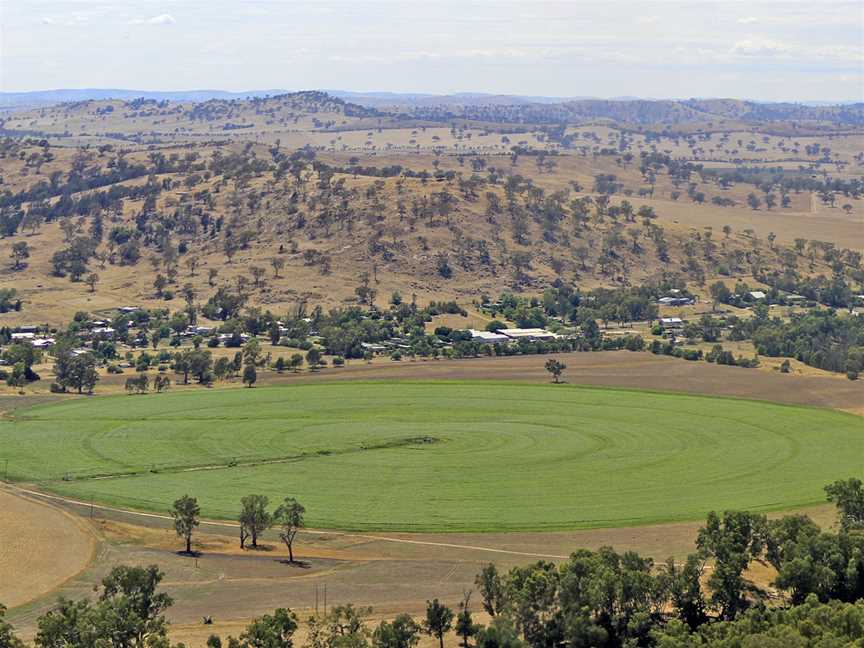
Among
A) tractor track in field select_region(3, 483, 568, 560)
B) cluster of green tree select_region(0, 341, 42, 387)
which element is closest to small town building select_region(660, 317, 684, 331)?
cluster of green tree select_region(0, 341, 42, 387)

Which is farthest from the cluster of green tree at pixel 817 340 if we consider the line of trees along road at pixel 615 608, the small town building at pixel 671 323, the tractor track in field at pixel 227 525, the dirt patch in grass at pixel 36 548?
the dirt patch in grass at pixel 36 548

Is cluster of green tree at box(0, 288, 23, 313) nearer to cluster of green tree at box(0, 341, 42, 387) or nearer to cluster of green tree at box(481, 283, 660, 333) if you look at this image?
cluster of green tree at box(0, 341, 42, 387)

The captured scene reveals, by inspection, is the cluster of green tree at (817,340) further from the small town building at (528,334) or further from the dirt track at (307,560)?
the dirt track at (307,560)

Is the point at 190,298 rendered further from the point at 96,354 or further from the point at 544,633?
the point at 544,633

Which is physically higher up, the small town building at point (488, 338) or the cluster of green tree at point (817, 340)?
the cluster of green tree at point (817, 340)

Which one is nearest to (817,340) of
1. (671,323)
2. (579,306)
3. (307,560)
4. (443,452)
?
(671,323)

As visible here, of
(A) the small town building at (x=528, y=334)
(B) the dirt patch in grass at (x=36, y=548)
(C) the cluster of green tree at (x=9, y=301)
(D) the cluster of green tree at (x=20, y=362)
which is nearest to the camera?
(B) the dirt patch in grass at (x=36, y=548)

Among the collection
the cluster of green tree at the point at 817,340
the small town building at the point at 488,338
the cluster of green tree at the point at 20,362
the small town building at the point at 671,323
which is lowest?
the cluster of green tree at the point at 20,362
